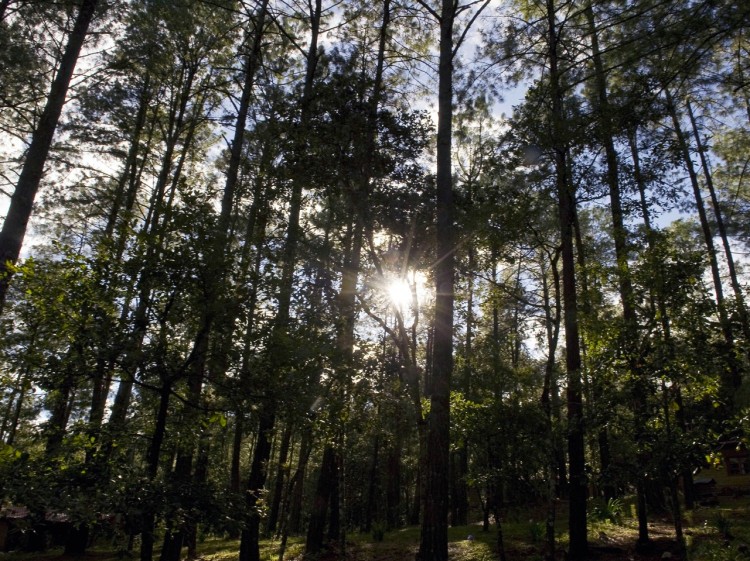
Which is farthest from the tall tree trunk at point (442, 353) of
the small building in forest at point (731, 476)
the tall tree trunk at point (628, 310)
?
the small building in forest at point (731, 476)

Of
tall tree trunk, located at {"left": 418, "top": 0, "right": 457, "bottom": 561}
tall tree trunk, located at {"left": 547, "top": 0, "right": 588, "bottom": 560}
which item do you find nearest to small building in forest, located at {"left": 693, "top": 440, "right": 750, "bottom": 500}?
tall tree trunk, located at {"left": 547, "top": 0, "right": 588, "bottom": 560}

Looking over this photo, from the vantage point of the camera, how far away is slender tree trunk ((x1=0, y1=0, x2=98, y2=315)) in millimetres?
6855

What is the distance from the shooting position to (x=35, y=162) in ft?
24.1

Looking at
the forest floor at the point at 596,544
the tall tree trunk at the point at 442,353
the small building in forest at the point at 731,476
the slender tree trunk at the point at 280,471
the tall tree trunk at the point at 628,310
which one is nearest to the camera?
the tall tree trunk at the point at 442,353

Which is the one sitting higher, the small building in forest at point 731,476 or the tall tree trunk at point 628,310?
the tall tree trunk at point 628,310

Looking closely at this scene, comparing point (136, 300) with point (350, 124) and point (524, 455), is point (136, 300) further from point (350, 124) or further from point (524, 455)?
point (524, 455)

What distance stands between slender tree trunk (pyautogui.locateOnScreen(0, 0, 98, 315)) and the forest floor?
4485mm

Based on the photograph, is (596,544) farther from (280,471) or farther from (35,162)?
(35,162)

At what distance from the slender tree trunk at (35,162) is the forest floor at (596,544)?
14.7 feet

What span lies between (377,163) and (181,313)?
5700 mm

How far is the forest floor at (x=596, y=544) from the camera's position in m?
8.59

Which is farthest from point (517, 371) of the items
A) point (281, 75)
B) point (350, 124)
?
point (281, 75)

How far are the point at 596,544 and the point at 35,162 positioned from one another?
472 inches

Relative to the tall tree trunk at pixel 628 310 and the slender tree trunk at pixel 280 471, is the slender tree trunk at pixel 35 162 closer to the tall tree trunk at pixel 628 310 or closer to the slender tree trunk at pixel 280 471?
the slender tree trunk at pixel 280 471
